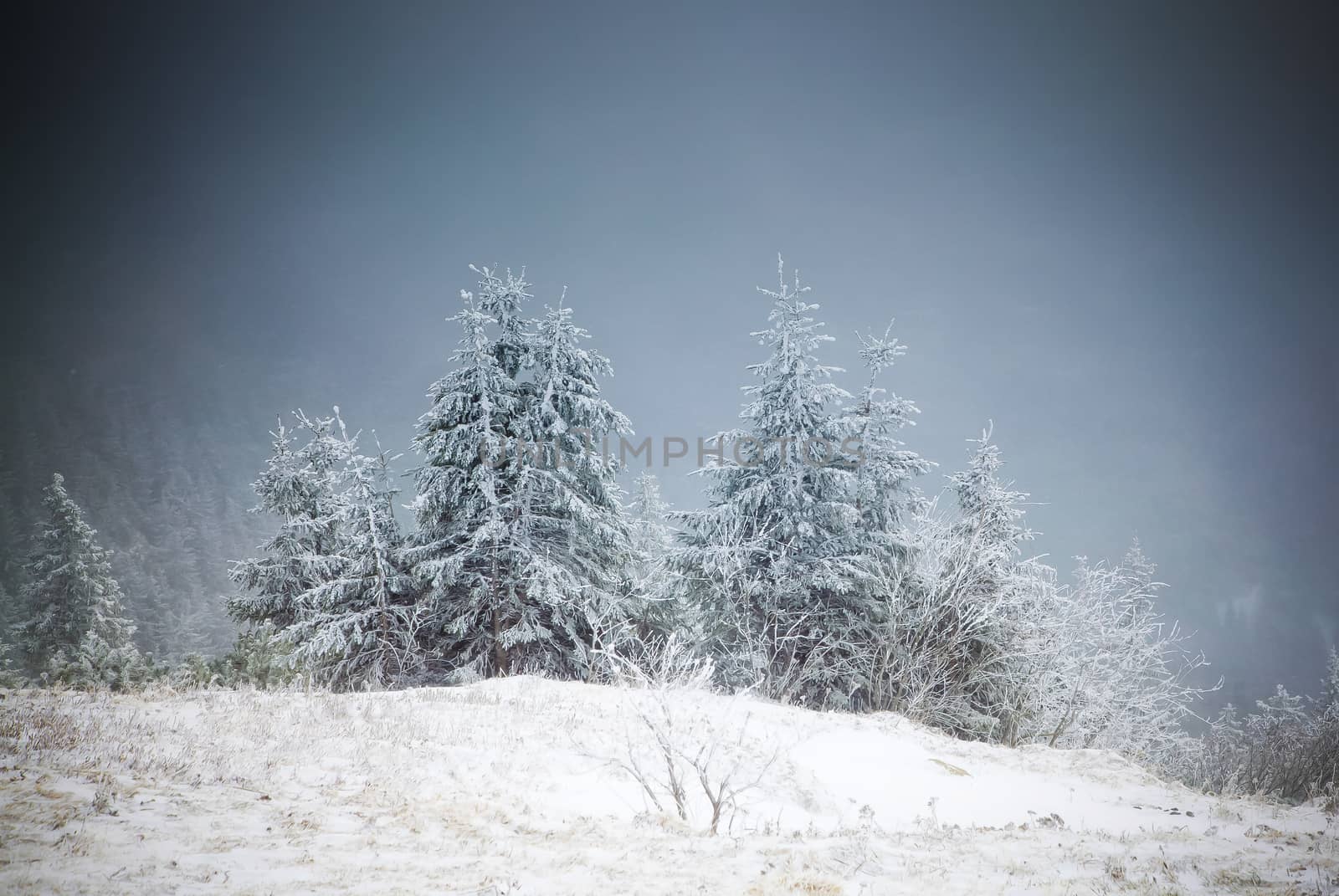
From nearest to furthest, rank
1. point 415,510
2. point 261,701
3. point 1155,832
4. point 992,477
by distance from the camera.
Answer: point 1155,832
point 261,701
point 415,510
point 992,477

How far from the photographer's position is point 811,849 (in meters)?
5.74

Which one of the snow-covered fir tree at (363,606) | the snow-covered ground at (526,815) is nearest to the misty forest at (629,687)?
the snow-covered ground at (526,815)

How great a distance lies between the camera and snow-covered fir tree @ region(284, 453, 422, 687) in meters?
17.6

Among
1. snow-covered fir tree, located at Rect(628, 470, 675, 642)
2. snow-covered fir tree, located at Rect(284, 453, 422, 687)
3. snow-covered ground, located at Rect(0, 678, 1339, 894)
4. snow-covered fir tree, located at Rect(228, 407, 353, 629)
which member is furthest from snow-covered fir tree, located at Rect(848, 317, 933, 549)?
snow-covered fir tree, located at Rect(228, 407, 353, 629)

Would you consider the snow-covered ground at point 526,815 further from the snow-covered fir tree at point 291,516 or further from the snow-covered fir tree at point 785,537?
the snow-covered fir tree at point 291,516

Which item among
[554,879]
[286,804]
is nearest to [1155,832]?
[554,879]

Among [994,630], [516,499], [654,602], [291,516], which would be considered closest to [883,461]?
[994,630]

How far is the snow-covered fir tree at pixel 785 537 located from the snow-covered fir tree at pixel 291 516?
1182 centimetres

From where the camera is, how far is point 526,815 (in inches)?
260

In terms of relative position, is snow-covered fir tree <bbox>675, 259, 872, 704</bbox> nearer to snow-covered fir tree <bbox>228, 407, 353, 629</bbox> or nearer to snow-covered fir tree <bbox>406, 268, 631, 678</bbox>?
snow-covered fir tree <bbox>406, 268, 631, 678</bbox>

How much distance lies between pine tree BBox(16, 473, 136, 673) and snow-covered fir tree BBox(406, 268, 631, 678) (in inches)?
813

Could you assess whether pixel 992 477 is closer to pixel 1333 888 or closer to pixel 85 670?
pixel 1333 888

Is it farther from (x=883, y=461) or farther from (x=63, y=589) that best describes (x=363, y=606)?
(x=63, y=589)

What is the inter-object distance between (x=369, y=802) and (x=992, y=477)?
19.8 metres
